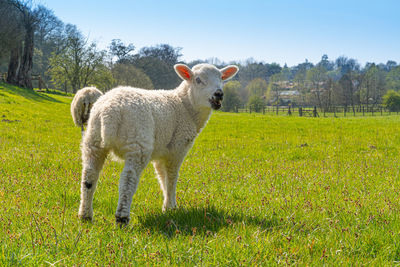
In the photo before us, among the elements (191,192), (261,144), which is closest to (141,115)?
(191,192)

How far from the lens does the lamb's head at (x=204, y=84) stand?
5289 millimetres

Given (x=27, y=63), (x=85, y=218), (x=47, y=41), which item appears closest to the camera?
(x=85, y=218)

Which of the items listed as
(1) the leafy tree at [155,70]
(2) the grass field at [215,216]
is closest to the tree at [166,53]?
(1) the leafy tree at [155,70]

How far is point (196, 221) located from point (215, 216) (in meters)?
0.37

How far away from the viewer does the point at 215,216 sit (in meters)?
4.57

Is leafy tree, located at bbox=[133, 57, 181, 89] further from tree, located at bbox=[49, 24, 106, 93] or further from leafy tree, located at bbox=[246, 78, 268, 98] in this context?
leafy tree, located at bbox=[246, 78, 268, 98]

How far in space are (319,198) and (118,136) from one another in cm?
351

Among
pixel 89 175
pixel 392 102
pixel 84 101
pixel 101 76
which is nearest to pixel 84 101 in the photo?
pixel 84 101

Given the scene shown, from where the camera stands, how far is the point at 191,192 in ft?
19.5

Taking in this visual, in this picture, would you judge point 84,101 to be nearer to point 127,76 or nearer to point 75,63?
point 75,63

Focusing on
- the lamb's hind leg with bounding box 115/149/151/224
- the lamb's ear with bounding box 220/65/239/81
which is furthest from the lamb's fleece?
the lamb's ear with bounding box 220/65/239/81

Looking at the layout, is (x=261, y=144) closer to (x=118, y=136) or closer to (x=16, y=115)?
(x=118, y=136)

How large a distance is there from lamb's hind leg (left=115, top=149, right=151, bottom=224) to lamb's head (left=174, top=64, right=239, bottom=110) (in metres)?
1.66

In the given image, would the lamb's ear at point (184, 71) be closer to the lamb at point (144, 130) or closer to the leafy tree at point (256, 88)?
the lamb at point (144, 130)
